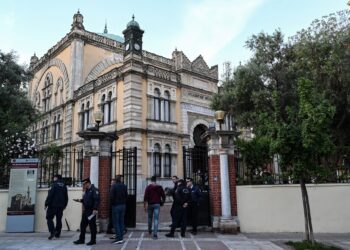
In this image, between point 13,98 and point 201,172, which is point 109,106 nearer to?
point 13,98

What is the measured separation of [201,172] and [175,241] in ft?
12.4

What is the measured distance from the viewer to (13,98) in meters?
19.9

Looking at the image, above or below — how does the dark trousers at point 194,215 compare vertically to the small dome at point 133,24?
below

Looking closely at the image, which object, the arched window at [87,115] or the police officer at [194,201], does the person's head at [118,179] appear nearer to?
the police officer at [194,201]

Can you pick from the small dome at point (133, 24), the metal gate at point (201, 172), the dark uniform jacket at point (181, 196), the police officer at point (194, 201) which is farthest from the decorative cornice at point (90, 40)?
the dark uniform jacket at point (181, 196)

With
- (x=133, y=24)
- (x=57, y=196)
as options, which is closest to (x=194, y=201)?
(x=57, y=196)

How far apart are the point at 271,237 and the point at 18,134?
45.3 feet

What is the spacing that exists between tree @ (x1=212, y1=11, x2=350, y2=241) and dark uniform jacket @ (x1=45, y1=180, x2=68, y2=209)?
6.40 metres

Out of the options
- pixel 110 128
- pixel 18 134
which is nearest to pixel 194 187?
pixel 18 134

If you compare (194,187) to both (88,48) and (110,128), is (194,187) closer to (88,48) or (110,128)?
(110,128)

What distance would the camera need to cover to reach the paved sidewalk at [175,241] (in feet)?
29.5

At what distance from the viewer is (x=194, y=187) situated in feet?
37.7

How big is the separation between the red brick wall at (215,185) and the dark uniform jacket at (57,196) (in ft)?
15.8

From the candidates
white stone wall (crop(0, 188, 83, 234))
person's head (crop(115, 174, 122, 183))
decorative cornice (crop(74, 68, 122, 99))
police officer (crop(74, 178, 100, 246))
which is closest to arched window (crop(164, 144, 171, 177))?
decorative cornice (crop(74, 68, 122, 99))
